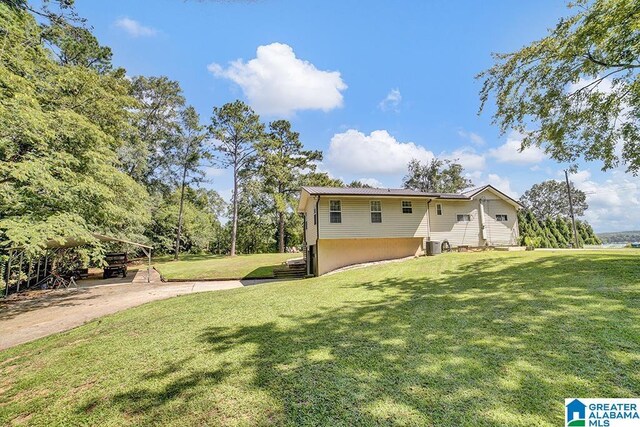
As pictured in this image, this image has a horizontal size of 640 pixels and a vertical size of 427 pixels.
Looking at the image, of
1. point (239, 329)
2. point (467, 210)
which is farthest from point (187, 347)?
point (467, 210)

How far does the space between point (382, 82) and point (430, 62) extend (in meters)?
2.44

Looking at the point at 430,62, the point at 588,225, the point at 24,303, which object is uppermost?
the point at 430,62

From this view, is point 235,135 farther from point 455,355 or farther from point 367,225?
point 455,355

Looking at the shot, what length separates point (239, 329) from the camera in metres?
5.40

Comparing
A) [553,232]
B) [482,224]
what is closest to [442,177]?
[553,232]

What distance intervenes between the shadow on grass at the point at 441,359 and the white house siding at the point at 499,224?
13194 mm

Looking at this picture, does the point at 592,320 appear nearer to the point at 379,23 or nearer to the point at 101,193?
the point at 379,23

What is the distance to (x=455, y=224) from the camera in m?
18.0

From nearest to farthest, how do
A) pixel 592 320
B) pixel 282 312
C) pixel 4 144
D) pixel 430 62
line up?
pixel 592 320 < pixel 282 312 < pixel 4 144 < pixel 430 62

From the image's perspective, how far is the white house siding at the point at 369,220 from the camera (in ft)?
45.7

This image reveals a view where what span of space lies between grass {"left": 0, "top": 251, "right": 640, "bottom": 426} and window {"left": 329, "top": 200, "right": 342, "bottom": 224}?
734cm

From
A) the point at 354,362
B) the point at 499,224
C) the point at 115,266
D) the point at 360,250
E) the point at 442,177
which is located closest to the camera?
the point at 354,362

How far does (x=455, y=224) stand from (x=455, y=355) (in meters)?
16.1

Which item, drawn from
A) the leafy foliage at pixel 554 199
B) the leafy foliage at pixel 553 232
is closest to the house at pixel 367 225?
the leafy foliage at pixel 553 232
